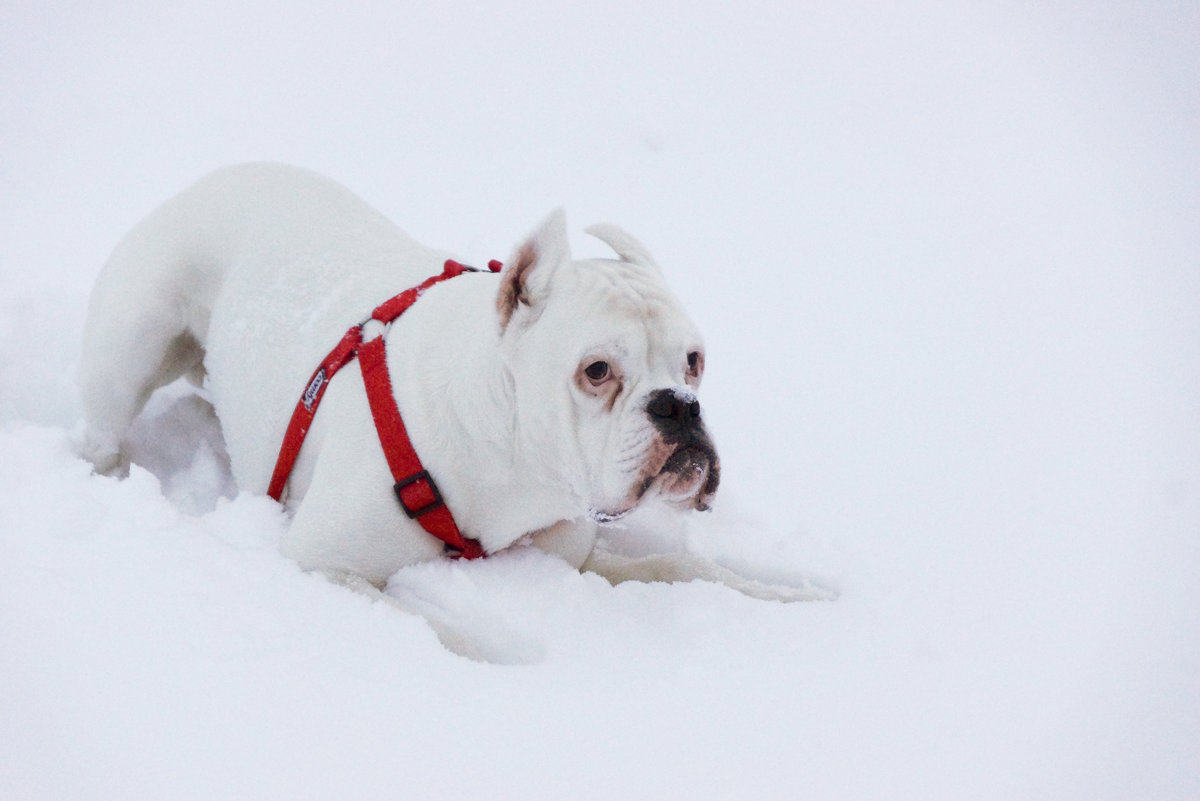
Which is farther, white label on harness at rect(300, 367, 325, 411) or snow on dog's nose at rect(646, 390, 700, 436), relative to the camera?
white label on harness at rect(300, 367, 325, 411)

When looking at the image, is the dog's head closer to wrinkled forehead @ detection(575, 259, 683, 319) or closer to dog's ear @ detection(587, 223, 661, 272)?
wrinkled forehead @ detection(575, 259, 683, 319)

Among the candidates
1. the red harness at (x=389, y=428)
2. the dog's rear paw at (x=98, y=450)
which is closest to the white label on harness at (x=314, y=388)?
the red harness at (x=389, y=428)

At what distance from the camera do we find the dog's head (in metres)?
2.18

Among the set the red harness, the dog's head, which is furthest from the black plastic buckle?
the dog's head

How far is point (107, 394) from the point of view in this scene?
3285mm

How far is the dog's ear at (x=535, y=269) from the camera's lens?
2277mm

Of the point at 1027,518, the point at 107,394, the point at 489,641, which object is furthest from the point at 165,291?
the point at 1027,518

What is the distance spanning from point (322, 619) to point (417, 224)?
3.42 m

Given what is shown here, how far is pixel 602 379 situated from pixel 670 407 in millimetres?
191

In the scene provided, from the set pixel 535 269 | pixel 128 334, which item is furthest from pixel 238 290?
pixel 535 269

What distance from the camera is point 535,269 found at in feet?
7.57

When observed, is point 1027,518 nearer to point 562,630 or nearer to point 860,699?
point 860,699

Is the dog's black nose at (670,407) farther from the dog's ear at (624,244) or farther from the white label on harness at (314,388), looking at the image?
the white label on harness at (314,388)

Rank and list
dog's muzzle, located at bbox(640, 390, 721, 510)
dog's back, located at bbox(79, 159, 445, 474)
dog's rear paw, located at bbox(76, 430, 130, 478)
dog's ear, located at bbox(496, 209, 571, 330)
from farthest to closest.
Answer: dog's rear paw, located at bbox(76, 430, 130, 478)
dog's back, located at bbox(79, 159, 445, 474)
dog's ear, located at bbox(496, 209, 571, 330)
dog's muzzle, located at bbox(640, 390, 721, 510)
